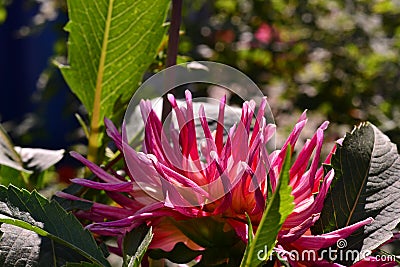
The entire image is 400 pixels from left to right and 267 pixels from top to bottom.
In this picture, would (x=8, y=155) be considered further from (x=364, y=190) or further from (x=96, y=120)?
(x=364, y=190)

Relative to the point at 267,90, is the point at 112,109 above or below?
above

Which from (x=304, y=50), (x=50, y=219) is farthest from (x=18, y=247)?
(x=304, y=50)

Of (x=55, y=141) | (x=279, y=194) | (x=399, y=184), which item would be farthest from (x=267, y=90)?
(x=55, y=141)

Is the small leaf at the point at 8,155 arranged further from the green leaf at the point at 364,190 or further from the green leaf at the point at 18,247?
the green leaf at the point at 364,190

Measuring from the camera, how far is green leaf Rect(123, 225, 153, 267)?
0.39 metres

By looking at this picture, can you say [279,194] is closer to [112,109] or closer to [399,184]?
[399,184]

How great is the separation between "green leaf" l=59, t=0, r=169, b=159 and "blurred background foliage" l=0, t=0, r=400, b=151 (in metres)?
0.83

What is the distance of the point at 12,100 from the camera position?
360 cm

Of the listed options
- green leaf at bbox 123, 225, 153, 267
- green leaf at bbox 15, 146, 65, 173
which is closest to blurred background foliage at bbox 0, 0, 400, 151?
green leaf at bbox 15, 146, 65, 173

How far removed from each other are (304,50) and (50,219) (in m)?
1.44

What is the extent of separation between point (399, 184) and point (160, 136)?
0.19m

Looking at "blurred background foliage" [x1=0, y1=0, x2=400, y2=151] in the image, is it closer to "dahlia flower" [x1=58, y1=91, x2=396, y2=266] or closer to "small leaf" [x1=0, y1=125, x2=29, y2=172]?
"small leaf" [x1=0, y1=125, x2=29, y2=172]

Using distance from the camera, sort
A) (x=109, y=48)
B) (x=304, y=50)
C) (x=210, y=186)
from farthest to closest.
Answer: (x=304, y=50) < (x=109, y=48) < (x=210, y=186)

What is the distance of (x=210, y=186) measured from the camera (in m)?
0.47
